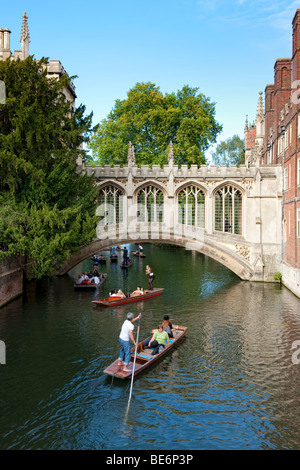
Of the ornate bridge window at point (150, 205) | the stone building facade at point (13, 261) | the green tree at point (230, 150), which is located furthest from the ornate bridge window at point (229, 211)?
the green tree at point (230, 150)

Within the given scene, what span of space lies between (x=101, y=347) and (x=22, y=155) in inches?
378

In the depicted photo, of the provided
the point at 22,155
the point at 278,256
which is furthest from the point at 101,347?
the point at 278,256

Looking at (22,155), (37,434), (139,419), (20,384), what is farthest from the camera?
(22,155)

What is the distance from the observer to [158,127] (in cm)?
3384

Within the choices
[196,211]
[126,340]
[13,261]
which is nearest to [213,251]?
[196,211]

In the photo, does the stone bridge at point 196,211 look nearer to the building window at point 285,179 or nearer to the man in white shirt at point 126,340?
the building window at point 285,179

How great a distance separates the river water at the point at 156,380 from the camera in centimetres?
853

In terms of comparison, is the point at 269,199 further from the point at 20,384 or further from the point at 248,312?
the point at 20,384

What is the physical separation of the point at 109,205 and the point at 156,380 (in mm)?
15535

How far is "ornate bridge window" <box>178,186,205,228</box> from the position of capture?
84.1 ft

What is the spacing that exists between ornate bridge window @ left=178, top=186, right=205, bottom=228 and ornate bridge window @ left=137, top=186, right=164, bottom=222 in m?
1.28

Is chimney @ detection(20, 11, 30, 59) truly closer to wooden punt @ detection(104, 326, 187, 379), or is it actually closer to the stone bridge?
the stone bridge

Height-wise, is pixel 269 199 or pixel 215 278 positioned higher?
pixel 269 199

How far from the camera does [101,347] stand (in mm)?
13750
